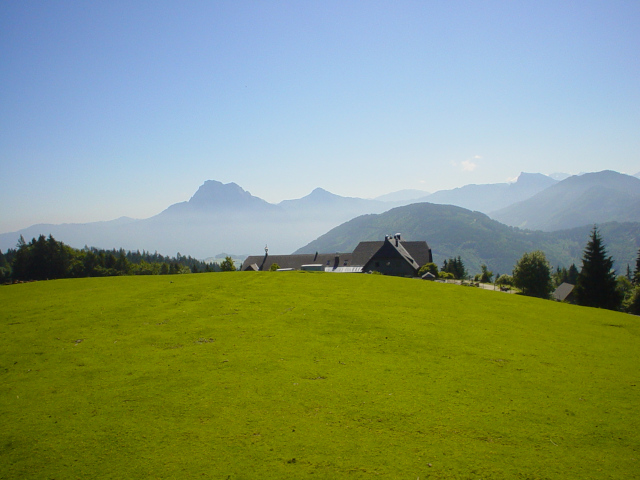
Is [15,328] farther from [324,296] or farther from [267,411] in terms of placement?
[324,296]

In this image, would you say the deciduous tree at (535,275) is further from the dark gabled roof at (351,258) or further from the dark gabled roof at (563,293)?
the dark gabled roof at (351,258)

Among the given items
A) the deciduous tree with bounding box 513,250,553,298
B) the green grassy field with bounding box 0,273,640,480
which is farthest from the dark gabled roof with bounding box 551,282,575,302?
the green grassy field with bounding box 0,273,640,480

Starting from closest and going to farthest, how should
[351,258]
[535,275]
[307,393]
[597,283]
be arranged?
[307,393] < [597,283] < [535,275] < [351,258]

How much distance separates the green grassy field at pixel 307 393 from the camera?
26.4ft

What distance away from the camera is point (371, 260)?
2564 inches

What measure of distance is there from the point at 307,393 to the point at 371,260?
181 ft

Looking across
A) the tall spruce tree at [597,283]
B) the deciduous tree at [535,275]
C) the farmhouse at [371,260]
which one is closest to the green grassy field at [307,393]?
the tall spruce tree at [597,283]

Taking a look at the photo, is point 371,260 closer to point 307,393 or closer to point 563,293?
point 563,293

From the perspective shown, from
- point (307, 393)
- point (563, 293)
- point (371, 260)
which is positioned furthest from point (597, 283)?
point (307, 393)

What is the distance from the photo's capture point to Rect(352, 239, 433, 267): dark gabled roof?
74.9 m

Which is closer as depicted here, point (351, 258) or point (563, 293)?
point (563, 293)

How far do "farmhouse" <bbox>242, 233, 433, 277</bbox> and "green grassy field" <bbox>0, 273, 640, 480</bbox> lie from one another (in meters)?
42.1

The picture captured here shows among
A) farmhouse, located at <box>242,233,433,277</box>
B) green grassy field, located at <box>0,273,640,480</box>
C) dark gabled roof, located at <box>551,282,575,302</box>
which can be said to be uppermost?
farmhouse, located at <box>242,233,433,277</box>

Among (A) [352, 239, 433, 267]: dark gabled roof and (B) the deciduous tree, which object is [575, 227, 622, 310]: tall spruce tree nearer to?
(B) the deciduous tree
